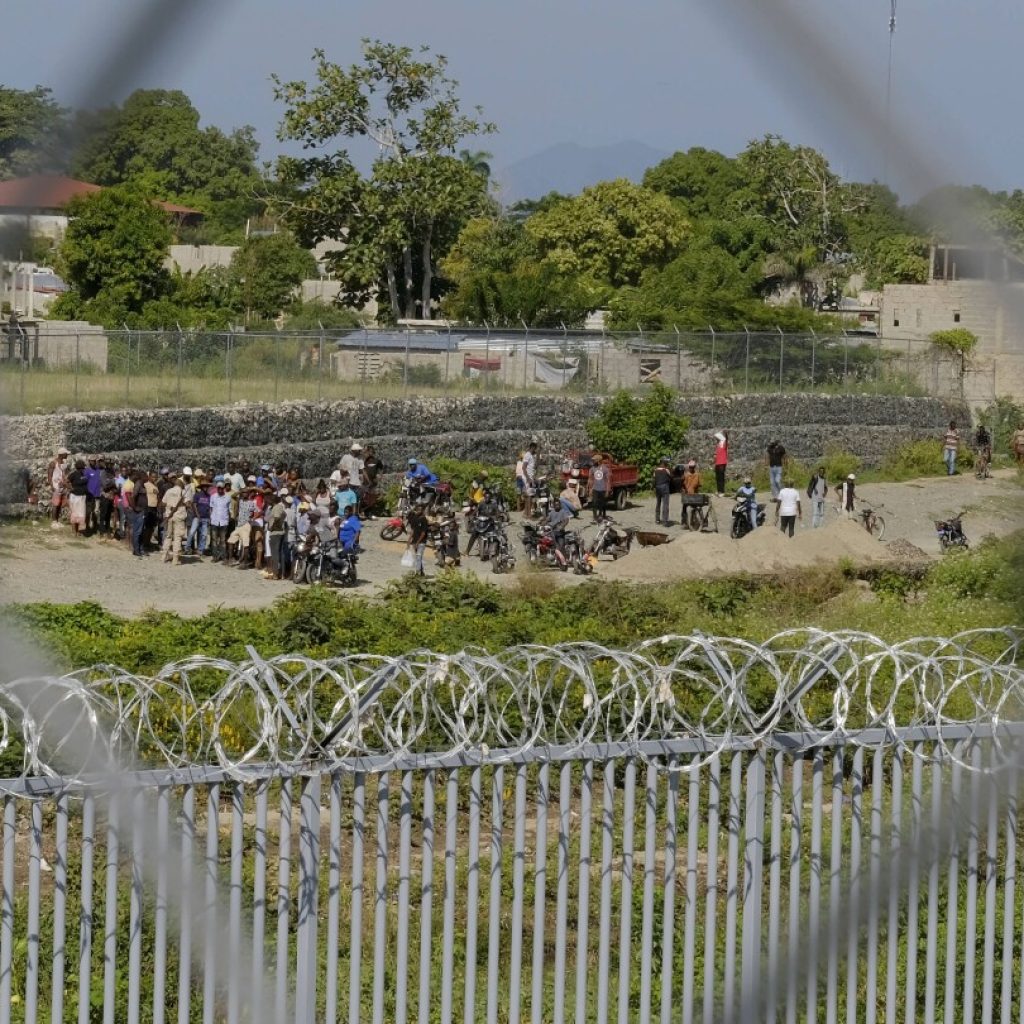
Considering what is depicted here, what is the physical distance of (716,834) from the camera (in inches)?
180

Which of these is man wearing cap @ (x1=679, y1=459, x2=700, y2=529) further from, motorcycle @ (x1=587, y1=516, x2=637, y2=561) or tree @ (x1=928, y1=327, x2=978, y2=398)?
tree @ (x1=928, y1=327, x2=978, y2=398)

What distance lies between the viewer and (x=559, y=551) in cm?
1997

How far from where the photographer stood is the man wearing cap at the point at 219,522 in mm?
19391

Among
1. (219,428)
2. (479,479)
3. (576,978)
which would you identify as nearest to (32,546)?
(219,428)

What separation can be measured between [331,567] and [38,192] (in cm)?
1763

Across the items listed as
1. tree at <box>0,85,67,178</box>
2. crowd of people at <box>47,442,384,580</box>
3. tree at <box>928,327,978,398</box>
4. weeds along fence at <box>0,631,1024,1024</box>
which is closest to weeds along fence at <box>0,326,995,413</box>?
crowd of people at <box>47,442,384,580</box>

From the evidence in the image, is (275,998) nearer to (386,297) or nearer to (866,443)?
(866,443)

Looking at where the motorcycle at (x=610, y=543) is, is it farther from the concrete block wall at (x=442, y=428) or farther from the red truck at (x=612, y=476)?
the concrete block wall at (x=442, y=428)

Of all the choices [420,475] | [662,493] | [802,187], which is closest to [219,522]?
[420,475]

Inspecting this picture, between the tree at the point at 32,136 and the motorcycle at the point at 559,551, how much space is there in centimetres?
1868

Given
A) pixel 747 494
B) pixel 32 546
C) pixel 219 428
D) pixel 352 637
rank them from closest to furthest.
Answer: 1. pixel 352 637
2. pixel 32 546
3. pixel 747 494
4. pixel 219 428

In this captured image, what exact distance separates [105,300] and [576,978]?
23.6 meters

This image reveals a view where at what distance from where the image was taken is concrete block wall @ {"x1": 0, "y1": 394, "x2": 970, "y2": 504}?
23141 mm

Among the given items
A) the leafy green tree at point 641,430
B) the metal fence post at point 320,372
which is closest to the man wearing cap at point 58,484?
the metal fence post at point 320,372
